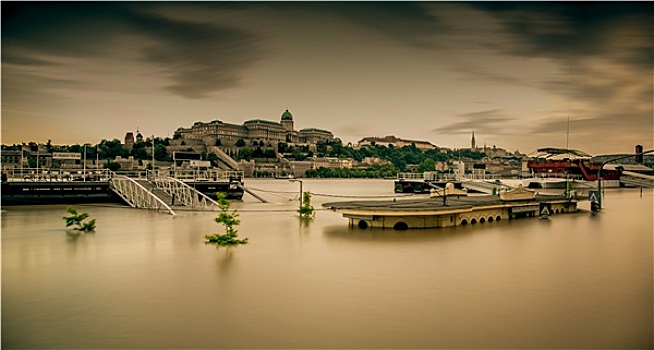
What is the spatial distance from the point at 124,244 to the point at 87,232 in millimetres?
3023

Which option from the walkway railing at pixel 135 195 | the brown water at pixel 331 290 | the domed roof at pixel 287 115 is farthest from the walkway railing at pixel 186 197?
the domed roof at pixel 287 115

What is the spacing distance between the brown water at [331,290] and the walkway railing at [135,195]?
7445 millimetres

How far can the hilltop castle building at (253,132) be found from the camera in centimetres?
11450

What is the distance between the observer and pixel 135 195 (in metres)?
26.5

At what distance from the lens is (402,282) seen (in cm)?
960

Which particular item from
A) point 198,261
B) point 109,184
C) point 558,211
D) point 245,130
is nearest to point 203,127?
point 245,130

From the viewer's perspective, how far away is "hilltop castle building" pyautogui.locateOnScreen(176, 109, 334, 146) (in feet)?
376

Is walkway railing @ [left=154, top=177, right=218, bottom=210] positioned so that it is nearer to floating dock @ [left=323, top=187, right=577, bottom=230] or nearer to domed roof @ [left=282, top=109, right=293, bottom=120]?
floating dock @ [left=323, top=187, right=577, bottom=230]

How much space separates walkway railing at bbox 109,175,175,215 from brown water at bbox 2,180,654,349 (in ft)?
24.4

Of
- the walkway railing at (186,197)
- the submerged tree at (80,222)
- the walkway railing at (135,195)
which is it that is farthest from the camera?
the walkway railing at (186,197)

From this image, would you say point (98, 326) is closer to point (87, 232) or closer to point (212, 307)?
point (212, 307)

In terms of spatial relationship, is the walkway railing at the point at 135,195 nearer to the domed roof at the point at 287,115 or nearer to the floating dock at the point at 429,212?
the floating dock at the point at 429,212

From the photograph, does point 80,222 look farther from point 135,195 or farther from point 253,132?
point 253,132

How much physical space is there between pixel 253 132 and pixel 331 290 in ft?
386
